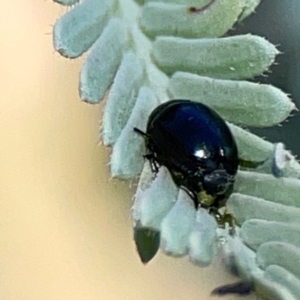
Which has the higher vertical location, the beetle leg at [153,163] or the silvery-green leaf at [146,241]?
the beetle leg at [153,163]

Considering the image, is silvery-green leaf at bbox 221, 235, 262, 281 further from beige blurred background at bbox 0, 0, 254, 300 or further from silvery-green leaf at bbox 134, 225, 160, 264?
beige blurred background at bbox 0, 0, 254, 300

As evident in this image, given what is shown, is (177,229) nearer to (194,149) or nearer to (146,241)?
(146,241)

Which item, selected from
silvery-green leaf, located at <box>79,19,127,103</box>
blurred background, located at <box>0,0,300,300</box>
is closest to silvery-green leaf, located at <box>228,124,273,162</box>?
silvery-green leaf, located at <box>79,19,127,103</box>

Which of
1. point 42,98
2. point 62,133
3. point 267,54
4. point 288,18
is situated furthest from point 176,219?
point 62,133

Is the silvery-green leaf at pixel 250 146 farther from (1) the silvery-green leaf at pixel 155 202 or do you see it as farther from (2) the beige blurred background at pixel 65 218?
(2) the beige blurred background at pixel 65 218

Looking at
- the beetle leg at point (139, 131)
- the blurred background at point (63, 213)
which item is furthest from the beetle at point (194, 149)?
the blurred background at point (63, 213)

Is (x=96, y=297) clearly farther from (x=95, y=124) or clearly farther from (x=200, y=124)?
(x=200, y=124)

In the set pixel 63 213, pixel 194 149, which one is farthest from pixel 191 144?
pixel 63 213
